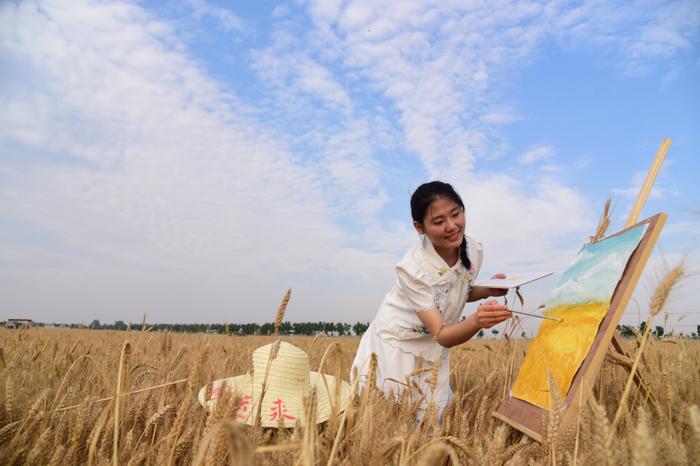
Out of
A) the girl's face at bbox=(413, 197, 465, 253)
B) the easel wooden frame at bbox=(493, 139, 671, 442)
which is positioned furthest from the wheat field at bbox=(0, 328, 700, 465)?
the girl's face at bbox=(413, 197, 465, 253)

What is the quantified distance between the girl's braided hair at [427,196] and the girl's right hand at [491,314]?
73cm

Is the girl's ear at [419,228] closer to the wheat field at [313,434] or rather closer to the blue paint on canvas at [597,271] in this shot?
the blue paint on canvas at [597,271]

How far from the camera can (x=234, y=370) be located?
3.58 metres

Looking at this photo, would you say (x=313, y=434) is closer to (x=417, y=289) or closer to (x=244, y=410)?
(x=244, y=410)

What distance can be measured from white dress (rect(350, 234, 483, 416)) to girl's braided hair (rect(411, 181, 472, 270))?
250mm

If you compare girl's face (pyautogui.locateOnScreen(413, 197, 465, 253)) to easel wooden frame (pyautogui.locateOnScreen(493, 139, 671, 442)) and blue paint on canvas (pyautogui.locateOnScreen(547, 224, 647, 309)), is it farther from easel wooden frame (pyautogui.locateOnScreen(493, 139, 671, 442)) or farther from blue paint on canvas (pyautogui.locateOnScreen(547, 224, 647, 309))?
easel wooden frame (pyautogui.locateOnScreen(493, 139, 671, 442))

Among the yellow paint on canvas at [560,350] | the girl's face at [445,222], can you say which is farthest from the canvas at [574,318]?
the girl's face at [445,222]

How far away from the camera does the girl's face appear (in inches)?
104

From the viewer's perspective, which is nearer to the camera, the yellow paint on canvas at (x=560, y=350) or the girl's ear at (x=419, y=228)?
the yellow paint on canvas at (x=560, y=350)

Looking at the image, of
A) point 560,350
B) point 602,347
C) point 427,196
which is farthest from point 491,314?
point 427,196

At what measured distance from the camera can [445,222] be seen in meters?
2.65

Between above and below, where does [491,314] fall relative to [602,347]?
above

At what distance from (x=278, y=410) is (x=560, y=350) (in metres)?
1.27

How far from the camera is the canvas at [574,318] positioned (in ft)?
6.34
